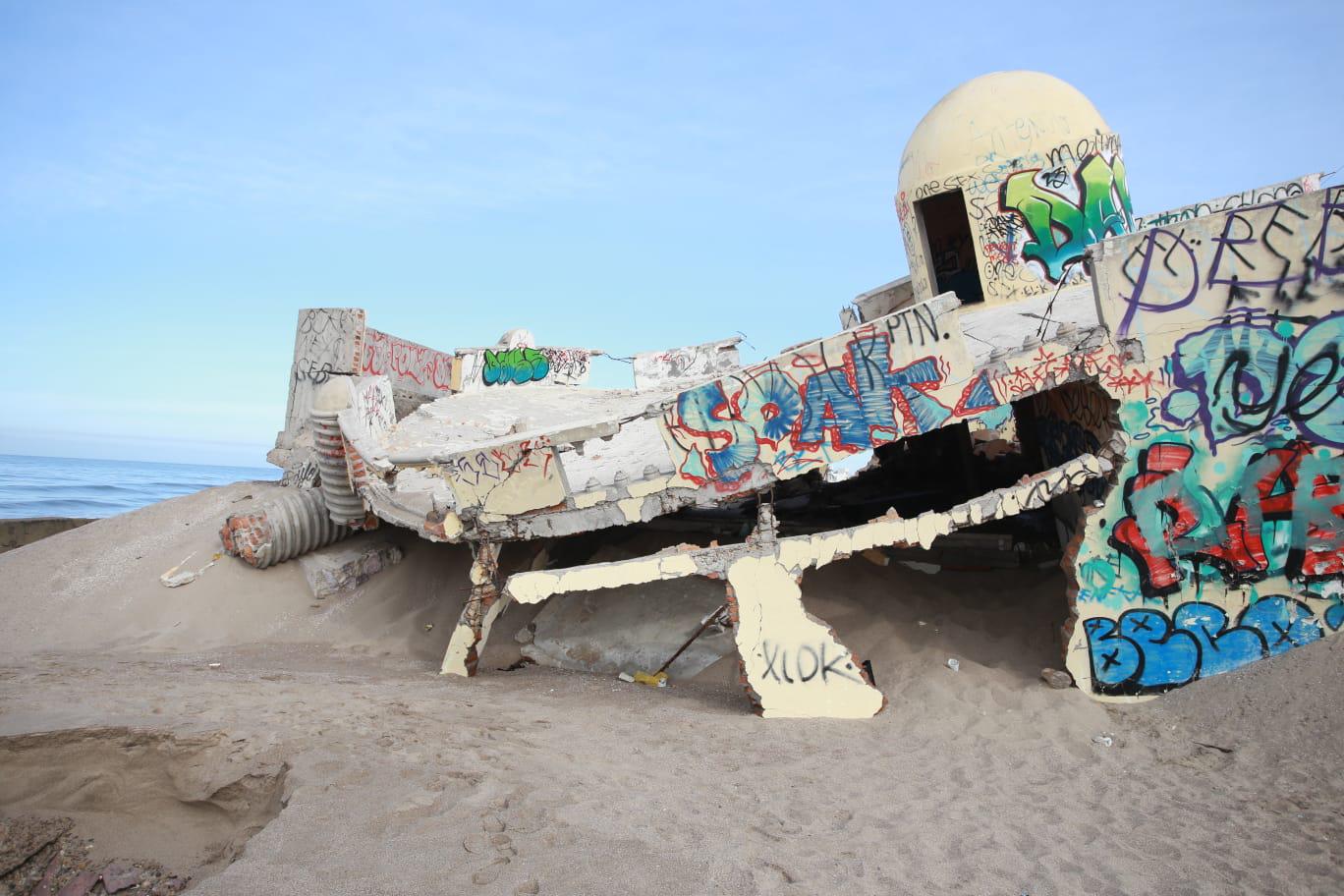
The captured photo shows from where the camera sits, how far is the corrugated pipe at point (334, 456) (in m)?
9.85

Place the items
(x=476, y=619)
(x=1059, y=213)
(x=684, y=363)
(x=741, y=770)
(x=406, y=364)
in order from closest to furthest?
(x=741, y=770) → (x=476, y=619) → (x=1059, y=213) → (x=406, y=364) → (x=684, y=363)

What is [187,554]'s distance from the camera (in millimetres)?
10844

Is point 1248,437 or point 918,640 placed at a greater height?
point 1248,437

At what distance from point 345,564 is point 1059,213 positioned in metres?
9.82

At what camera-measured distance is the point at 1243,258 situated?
6.14m

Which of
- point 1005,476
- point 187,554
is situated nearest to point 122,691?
point 187,554

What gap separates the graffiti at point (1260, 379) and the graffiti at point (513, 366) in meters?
11.9

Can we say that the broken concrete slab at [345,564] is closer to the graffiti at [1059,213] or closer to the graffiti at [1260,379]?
the graffiti at [1059,213]

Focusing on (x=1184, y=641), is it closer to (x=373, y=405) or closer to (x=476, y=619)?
(x=476, y=619)

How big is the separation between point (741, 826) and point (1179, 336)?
16.3 ft

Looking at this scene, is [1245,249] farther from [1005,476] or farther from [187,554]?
[187,554]

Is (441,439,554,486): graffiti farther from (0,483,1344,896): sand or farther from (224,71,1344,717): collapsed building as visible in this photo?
(0,483,1344,896): sand

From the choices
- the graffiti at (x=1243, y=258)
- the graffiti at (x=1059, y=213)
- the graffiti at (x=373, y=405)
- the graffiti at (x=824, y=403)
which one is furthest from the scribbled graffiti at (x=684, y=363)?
the graffiti at (x=1243, y=258)

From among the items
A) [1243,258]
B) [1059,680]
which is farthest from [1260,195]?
[1059,680]
